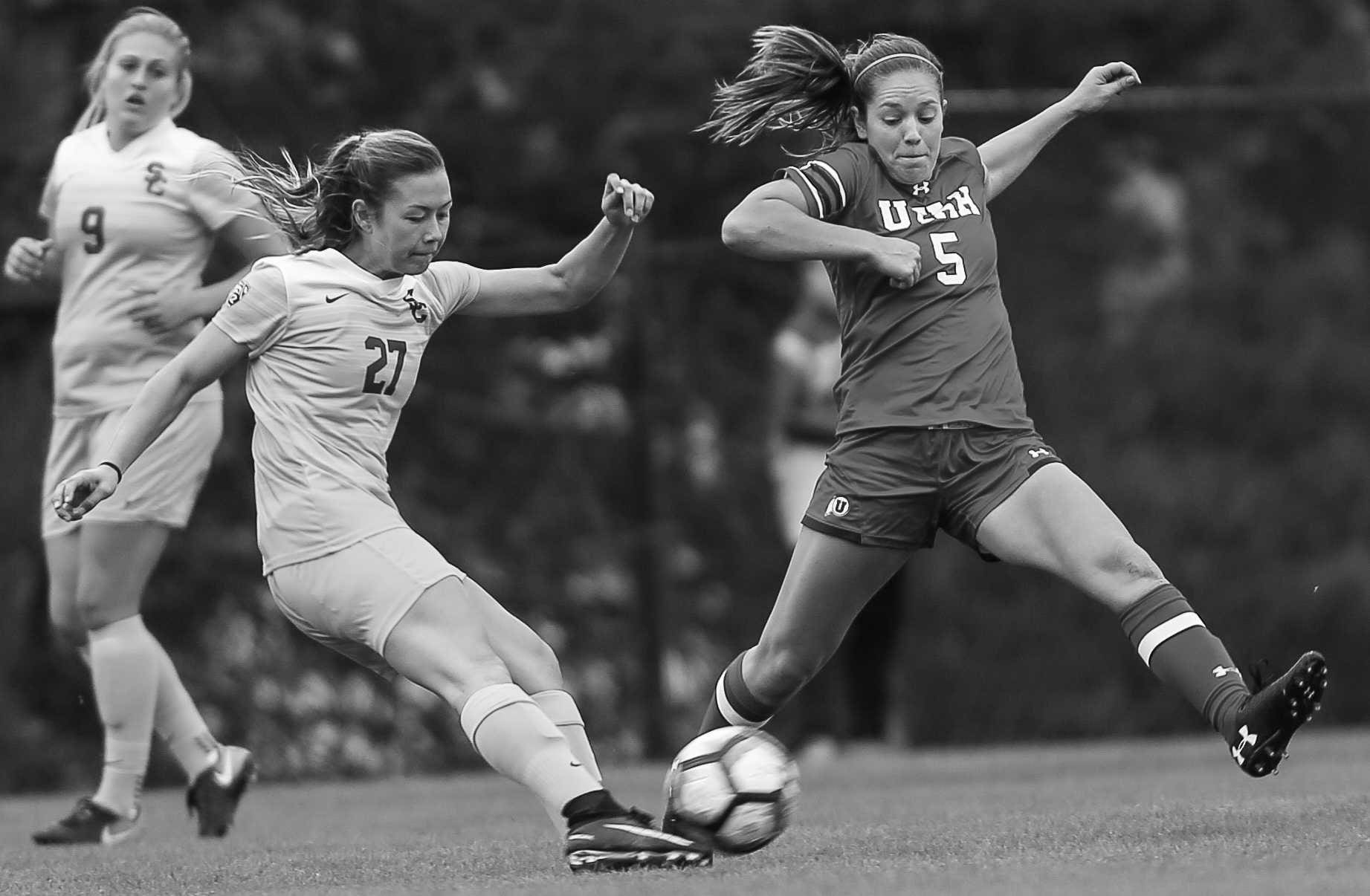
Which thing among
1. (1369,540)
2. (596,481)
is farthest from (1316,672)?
(1369,540)

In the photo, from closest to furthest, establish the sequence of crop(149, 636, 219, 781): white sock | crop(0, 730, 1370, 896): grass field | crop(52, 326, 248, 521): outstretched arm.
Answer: crop(0, 730, 1370, 896): grass field, crop(52, 326, 248, 521): outstretched arm, crop(149, 636, 219, 781): white sock

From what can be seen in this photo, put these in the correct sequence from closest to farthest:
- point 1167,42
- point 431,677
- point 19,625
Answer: point 431,677, point 19,625, point 1167,42

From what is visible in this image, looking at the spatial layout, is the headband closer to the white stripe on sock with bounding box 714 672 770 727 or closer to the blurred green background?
the white stripe on sock with bounding box 714 672 770 727

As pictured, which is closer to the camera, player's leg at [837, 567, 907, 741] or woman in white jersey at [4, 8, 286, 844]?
woman in white jersey at [4, 8, 286, 844]

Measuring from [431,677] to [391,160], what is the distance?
4.00 ft

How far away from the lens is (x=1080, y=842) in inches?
206

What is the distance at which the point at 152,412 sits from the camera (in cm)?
509

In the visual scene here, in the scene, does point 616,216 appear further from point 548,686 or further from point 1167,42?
point 1167,42

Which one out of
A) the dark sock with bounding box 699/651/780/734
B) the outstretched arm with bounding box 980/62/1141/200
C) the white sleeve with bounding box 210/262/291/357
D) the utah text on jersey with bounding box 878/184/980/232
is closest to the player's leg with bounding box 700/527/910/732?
the dark sock with bounding box 699/651/780/734

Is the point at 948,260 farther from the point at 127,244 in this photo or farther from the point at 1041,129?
the point at 127,244

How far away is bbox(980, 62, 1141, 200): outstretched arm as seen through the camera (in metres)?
6.08

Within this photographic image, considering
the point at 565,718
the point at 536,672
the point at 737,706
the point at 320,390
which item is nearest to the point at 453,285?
the point at 320,390

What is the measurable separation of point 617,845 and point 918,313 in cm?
167

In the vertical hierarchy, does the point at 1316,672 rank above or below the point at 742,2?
below
